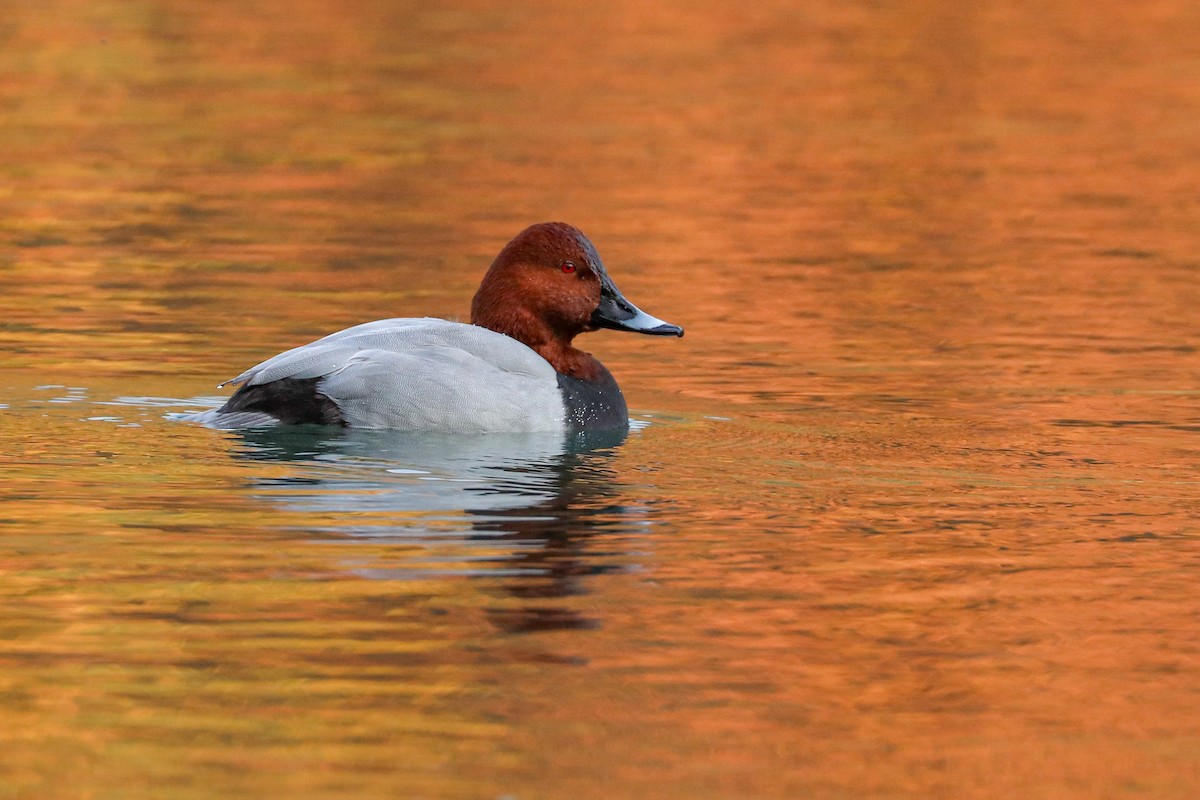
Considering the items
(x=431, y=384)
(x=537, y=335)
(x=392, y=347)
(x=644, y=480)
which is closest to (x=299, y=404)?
(x=392, y=347)

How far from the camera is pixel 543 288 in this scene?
945 cm

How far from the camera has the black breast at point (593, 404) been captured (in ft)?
29.8

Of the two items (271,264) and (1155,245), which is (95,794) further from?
(1155,245)

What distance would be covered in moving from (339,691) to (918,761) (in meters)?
1.47

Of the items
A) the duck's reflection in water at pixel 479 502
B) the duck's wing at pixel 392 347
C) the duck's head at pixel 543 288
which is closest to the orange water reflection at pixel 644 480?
the duck's reflection in water at pixel 479 502

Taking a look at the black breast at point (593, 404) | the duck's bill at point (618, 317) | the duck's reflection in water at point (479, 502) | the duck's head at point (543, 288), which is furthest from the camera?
the duck's bill at point (618, 317)

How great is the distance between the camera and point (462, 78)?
23781mm

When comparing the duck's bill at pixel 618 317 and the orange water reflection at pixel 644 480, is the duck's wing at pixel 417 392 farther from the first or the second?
the duck's bill at pixel 618 317

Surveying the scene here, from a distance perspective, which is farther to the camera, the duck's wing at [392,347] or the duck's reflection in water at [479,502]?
the duck's wing at [392,347]

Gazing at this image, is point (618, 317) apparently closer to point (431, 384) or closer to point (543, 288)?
point (543, 288)

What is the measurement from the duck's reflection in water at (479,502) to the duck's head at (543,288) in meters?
0.68

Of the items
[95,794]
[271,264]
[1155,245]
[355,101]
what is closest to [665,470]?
[95,794]

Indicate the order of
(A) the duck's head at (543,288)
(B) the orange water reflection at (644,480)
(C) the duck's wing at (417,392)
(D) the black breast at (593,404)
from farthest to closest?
1. (A) the duck's head at (543,288)
2. (D) the black breast at (593,404)
3. (C) the duck's wing at (417,392)
4. (B) the orange water reflection at (644,480)

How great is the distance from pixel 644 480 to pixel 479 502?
0.81 meters
